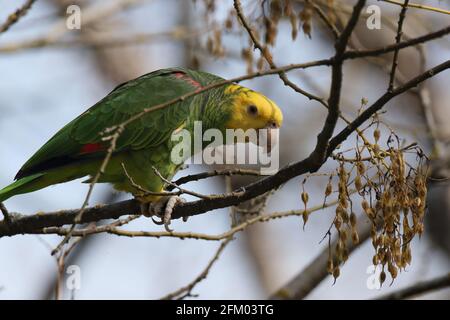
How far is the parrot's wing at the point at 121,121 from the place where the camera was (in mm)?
3600

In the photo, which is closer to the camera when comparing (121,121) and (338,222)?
(338,222)

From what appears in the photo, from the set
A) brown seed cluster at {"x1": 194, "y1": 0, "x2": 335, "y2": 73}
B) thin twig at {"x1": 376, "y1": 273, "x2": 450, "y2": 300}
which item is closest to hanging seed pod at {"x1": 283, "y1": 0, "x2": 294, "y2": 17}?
brown seed cluster at {"x1": 194, "y1": 0, "x2": 335, "y2": 73}

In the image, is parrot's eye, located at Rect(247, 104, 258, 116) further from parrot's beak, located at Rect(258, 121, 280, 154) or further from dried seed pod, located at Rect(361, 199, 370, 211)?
dried seed pod, located at Rect(361, 199, 370, 211)

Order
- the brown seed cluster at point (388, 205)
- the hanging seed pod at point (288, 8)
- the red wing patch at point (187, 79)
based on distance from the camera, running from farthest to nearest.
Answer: the red wing patch at point (187, 79)
the hanging seed pod at point (288, 8)
the brown seed cluster at point (388, 205)

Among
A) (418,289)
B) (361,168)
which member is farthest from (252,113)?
(361,168)

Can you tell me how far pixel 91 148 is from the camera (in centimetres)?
362

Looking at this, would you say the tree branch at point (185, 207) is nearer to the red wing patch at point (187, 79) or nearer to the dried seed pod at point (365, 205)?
the dried seed pod at point (365, 205)

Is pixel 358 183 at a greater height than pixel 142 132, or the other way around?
pixel 142 132

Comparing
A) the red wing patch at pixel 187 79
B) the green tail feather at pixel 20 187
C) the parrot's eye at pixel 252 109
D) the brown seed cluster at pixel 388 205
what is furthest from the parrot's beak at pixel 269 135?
the brown seed cluster at pixel 388 205

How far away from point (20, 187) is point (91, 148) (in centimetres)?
43

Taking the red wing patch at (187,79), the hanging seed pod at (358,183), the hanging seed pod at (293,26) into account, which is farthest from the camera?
the red wing patch at (187,79)

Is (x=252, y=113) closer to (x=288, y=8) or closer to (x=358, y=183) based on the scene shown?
(x=288, y=8)
